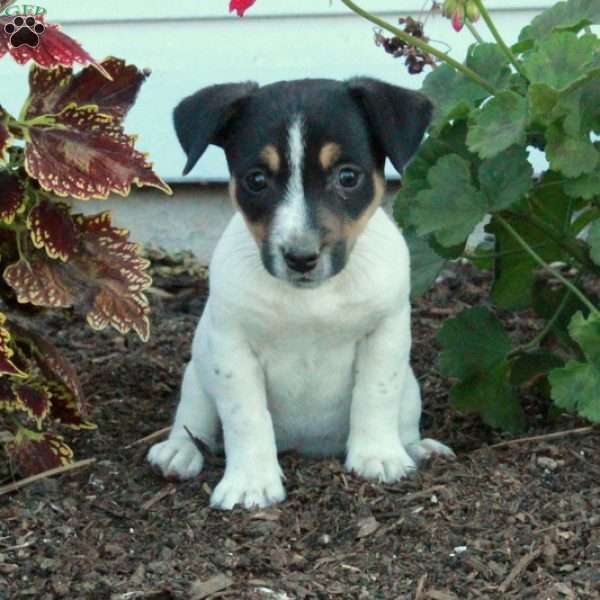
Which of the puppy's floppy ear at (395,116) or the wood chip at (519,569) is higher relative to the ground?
the puppy's floppy ear at (395,116)

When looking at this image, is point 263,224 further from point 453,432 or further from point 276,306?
point 453,432

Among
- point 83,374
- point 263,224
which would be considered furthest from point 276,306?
point 83,374

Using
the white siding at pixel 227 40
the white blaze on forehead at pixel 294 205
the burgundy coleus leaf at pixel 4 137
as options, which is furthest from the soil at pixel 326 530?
the white siding at pixel 227 40

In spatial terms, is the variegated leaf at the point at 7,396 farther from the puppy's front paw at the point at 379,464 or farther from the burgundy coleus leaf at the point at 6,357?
the puppy's front paw at the point at 379,464

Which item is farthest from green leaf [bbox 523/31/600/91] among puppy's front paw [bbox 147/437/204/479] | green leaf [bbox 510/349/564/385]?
puppy's front paw [bbox 147/437/204/479]

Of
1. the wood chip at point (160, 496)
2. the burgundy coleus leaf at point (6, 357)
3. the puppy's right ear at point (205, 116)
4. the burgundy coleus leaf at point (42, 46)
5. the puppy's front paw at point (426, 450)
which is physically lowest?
the wood chip at point (160, 496)

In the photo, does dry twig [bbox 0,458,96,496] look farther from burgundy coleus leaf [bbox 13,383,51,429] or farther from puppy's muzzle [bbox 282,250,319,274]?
puppy's muzzle [bbox 282,250,319,274]
